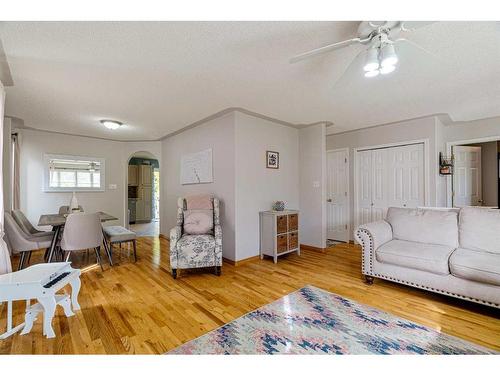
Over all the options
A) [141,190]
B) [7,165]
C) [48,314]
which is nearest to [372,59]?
[48,314]

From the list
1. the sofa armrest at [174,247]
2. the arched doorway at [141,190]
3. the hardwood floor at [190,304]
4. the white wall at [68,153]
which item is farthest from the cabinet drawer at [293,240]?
the arched doorway at [141,190]

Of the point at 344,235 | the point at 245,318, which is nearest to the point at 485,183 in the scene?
the point at 344,235

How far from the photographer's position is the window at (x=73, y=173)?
4617mm

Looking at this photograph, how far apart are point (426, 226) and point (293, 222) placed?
1723 millimetres

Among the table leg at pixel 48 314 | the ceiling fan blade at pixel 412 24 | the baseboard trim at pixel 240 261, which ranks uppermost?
the ceiling fan blade at pixel 412 24

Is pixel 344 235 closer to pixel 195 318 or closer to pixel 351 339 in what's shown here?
pixel 351 339

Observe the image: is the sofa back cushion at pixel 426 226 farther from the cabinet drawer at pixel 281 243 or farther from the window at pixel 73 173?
the window at pixel 73 173

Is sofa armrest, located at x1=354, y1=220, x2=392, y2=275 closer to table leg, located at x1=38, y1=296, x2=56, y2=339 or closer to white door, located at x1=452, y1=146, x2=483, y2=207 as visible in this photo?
white door, located at x1=452, y1=146, x2=483, y2=207

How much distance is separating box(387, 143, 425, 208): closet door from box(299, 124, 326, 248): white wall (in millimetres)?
1248

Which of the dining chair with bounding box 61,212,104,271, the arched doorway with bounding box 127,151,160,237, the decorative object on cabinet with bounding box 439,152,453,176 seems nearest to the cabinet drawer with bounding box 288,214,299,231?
the decorative object on cabinet with bounding box 439,152,453,176

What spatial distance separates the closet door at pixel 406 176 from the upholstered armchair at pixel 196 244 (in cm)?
319

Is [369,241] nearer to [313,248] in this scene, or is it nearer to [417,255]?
[417,255]

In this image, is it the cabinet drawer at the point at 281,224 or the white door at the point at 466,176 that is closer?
the cabinet drawer at the point at 281,224

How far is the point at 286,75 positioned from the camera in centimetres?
229
